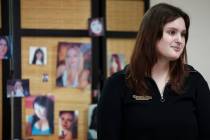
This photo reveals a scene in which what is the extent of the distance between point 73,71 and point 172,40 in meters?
1.77

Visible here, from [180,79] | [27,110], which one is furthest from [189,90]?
[27,110]

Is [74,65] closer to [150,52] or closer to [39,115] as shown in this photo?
[39,115]

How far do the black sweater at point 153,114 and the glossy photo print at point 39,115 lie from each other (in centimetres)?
163

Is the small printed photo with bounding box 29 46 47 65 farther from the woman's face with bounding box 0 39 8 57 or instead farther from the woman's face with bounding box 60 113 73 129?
the woman's face with bounding box 60 113 73 129

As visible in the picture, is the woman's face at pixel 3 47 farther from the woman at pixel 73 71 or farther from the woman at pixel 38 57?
the woman at pixel 73 71

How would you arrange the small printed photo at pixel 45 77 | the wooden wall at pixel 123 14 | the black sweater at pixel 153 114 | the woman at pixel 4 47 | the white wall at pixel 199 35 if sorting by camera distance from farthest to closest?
the white wall at pixel 199 35 < the wooden wall at pixel 123 14 < the small printed photo at pixel 45 77 < the woman at pixel 4 47 < the black sweater at pixel 153 114

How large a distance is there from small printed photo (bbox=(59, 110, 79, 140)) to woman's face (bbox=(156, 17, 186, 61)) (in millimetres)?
1771

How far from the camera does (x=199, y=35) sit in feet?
10.7

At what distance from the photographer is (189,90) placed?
1.38m

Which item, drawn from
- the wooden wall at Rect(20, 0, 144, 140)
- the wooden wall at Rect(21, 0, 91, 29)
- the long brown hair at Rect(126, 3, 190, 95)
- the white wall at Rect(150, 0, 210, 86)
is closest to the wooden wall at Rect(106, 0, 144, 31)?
the wooden wall at Rect(20, 0, 144, 140)

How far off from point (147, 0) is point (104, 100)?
1.96 meters

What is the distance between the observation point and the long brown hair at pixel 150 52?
133cm

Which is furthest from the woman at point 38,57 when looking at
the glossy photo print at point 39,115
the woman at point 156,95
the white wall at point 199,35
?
the woman at point 156,95

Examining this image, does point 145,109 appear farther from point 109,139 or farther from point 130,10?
point 130,10
